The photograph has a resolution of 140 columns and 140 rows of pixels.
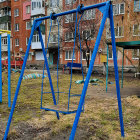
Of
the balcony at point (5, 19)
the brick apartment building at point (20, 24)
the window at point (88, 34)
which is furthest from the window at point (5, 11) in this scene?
the window at point (88, 34)

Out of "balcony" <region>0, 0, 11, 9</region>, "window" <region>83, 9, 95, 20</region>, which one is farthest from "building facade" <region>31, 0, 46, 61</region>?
"window" <region>83, 9, 95, 20</region>

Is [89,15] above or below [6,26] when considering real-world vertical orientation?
A: below

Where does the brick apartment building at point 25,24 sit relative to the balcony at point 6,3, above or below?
below

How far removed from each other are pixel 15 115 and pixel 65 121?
4.78 ft

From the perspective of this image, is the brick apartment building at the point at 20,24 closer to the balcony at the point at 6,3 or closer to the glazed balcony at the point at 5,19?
the glazed balcony at the point at 5,19

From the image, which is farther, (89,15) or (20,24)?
(20,24)

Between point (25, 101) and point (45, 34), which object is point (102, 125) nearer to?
point (25, 101)

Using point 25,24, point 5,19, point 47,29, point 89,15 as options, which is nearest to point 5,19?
point 5,19

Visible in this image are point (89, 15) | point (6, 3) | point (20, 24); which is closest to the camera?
point (89, 15)

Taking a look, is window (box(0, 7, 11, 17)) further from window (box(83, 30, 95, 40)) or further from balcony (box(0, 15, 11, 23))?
window (box(83, 30, 95, 40))

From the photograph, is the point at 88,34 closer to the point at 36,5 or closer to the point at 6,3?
the point at 36,5

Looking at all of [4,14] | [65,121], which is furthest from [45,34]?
[65,121]

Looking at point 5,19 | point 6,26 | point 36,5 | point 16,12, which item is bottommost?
point 6,26

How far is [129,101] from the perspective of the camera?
6.61 m
